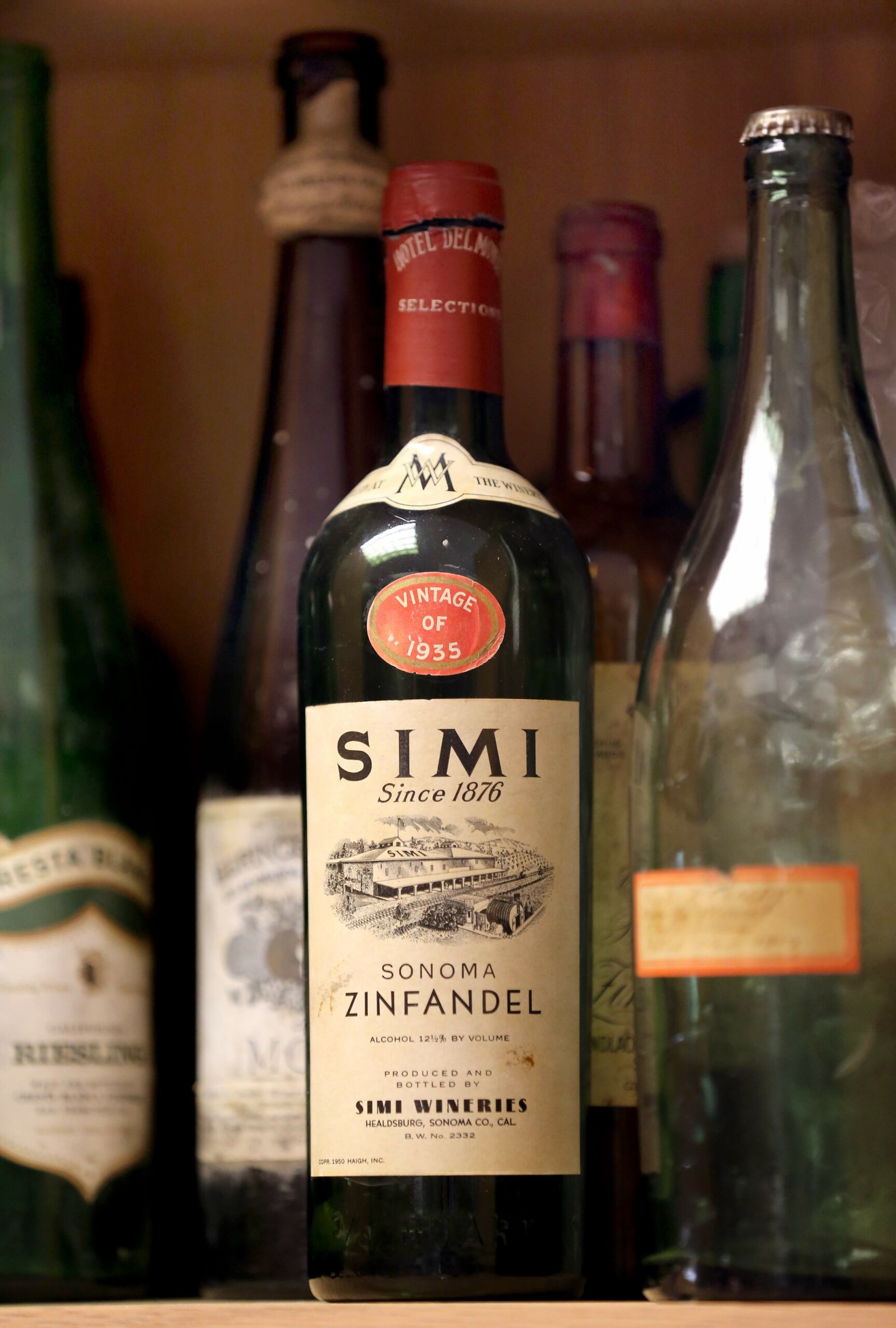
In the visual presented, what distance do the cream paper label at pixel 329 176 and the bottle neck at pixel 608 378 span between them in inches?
3.7

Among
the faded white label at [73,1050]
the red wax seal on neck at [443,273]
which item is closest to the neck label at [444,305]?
the red wax seal on neck at [443,273]

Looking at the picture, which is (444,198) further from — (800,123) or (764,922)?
(764,922)

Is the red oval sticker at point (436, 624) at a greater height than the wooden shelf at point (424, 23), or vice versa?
the wooden shelf at point (424, 23)

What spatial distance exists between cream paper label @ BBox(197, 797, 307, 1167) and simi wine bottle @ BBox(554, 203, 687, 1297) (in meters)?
0.12

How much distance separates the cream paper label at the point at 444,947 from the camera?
52 cm

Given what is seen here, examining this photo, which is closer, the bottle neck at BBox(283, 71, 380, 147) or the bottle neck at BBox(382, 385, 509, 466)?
the bottle neck at BBox(382, 385, 509, 466)

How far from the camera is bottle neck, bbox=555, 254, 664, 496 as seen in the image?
0.67m

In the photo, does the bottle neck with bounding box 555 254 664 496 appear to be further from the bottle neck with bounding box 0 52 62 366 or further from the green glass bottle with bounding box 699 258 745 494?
the bottle neck with bounding box 0 52 62 366

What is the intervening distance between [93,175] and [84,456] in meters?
0.17

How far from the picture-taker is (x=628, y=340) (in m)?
0.68

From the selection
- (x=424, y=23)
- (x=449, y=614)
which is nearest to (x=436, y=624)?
(x=449, y=614)

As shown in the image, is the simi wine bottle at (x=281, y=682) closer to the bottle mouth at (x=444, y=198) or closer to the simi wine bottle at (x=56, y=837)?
the simi wine bottle at (x=56, y=837)

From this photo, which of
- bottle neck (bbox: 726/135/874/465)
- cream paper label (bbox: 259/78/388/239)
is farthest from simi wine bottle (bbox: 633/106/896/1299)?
cream paper label (bbox: 259/78/388/239)

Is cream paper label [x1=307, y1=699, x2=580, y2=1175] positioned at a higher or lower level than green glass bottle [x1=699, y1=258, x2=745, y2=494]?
lower
